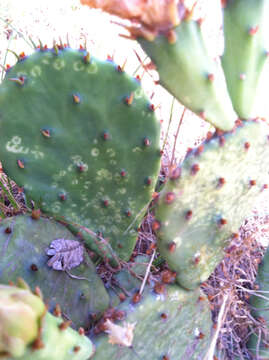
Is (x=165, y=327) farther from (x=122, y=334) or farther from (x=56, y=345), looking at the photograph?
(x=56, y=345)

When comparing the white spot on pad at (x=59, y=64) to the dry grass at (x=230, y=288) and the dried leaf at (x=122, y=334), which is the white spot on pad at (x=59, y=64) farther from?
the dried leaf at (x=122, y=334)

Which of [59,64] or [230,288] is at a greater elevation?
[59,64]

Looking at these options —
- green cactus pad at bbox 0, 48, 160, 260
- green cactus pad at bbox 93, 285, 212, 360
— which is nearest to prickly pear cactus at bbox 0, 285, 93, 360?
green cactus pad at bbox 93, 285, 212, 360

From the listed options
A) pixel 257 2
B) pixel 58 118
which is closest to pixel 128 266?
pixel 58 118

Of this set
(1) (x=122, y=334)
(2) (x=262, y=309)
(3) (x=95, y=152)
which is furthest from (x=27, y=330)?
(2) (x=262, y=309)

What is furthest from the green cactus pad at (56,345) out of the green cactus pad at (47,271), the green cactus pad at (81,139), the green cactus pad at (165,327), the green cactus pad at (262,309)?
the green cactus pad at (262,309)

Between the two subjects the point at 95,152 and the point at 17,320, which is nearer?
the point at 17,320

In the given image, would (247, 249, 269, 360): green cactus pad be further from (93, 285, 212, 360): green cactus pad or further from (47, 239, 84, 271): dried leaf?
(47, 239, 84, 271): dried leaf

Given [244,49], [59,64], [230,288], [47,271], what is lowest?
[47,271]
